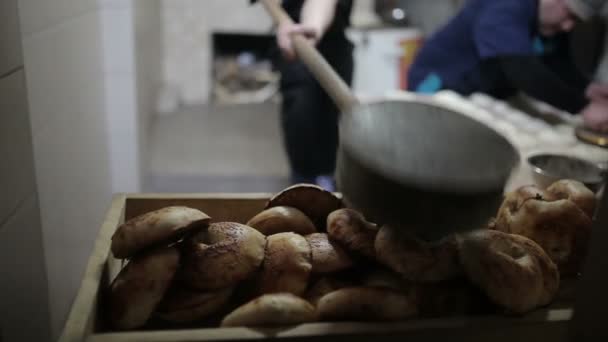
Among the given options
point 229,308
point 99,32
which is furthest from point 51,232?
point 99,32

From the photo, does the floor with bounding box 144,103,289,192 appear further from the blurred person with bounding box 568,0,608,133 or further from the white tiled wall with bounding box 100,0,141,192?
the blurred person with bounding box 568,0,608,133

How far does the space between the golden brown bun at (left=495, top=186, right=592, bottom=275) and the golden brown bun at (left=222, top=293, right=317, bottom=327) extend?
12.2 inches

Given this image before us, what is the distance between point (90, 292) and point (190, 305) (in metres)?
0.10

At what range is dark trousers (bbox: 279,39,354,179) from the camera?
68.5 inches

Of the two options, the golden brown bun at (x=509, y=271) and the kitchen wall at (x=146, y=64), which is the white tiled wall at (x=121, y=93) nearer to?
the kitchen wall at (x=146, y=64)

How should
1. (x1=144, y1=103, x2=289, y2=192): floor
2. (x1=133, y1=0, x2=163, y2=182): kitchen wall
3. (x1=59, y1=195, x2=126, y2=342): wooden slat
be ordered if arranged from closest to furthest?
(x1=59, y1=195, x2=126, y2=342): wooden slat < (x1=133, y1=0, x2=163, y2=182): kitchen wall < (x1=144, y1=103, x2=289, y2=192): floor

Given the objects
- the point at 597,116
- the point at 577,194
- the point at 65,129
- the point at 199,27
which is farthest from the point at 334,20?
the point at 199,27

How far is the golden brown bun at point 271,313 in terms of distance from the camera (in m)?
0.53

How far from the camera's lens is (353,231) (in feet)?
2.06

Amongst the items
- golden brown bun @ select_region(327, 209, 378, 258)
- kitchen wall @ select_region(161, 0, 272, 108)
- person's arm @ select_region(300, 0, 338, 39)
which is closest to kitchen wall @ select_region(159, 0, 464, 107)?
kitchen wall @ select_region(161, 0, 272, 108)

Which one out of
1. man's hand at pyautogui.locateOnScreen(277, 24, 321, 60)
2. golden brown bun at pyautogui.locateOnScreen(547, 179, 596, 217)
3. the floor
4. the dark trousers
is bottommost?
the floor

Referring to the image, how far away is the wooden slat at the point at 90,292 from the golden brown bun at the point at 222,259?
0.09 m

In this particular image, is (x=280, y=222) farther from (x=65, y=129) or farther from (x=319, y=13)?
(x=319, y=13)

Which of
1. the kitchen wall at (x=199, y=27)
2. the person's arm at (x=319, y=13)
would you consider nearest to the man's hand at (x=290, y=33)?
the person's arm at (x=319, y=13)
